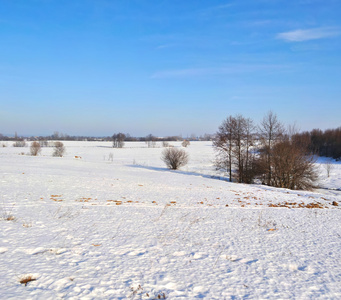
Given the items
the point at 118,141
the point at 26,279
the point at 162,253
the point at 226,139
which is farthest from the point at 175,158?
the point at 118,141

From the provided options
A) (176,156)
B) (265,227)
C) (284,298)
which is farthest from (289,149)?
(284,298)

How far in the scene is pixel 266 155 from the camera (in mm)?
26094

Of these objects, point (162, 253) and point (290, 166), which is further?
point (290, 166)

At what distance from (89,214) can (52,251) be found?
3.11 meters

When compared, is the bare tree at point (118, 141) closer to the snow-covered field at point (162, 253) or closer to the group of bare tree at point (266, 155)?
the group of bare tree at point (266, 155)

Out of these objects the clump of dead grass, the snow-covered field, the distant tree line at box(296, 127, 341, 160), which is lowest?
the snow-covered field

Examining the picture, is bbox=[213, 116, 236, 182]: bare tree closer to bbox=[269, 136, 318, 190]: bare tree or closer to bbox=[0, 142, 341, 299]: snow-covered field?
bbox=[269, 136, 318, 190]: bare tree

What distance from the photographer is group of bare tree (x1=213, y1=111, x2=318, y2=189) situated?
25.0 m

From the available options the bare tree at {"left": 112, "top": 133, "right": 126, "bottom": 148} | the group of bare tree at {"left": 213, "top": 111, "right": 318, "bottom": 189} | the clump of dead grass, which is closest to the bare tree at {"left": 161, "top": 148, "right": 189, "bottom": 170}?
the group of bare tree at {"left": 213, "top": 111, "right": 318, "bottom": 189}

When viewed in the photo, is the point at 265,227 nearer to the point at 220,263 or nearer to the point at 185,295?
the point at 220,263

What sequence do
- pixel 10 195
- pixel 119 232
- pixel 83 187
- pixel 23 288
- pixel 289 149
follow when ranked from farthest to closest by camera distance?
pixel 289 149
pixel 83 187
pixel 10 195
pixel 119 232
pixel 23 288

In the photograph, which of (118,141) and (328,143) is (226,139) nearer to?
(328,143)

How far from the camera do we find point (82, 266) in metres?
4.41

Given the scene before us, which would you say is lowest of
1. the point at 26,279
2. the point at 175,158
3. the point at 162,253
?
the point at 162,253
